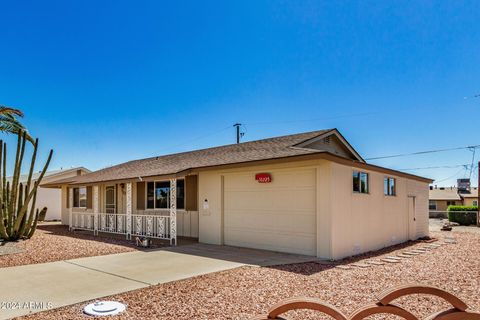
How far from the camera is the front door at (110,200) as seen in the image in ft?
60.8

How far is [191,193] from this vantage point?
13.9 metres

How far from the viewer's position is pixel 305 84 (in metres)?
17.7

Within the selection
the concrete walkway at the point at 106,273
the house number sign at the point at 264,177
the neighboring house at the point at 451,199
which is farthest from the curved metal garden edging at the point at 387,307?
the neighboring house at the point at 451,199

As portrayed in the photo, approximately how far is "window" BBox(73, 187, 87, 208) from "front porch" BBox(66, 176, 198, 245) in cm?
102

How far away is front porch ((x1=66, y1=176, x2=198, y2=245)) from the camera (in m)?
13.7

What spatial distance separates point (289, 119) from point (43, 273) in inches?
866

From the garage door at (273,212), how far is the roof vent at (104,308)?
6.17 m

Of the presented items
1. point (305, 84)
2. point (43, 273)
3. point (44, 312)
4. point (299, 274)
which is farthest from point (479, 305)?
point (305, 84)

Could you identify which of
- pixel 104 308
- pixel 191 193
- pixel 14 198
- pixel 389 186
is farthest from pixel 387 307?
pixel 14 198

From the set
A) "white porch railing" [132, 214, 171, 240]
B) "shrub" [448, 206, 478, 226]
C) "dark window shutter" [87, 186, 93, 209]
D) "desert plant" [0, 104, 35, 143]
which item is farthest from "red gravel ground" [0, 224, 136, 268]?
"shrub" [448, 206, 478, 226]

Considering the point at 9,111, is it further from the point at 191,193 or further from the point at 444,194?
the point at 444,194

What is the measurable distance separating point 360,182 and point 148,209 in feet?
31.6

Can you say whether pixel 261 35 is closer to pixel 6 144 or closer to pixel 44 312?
pixel 6 144

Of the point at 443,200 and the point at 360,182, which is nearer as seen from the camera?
the point at 360,182
